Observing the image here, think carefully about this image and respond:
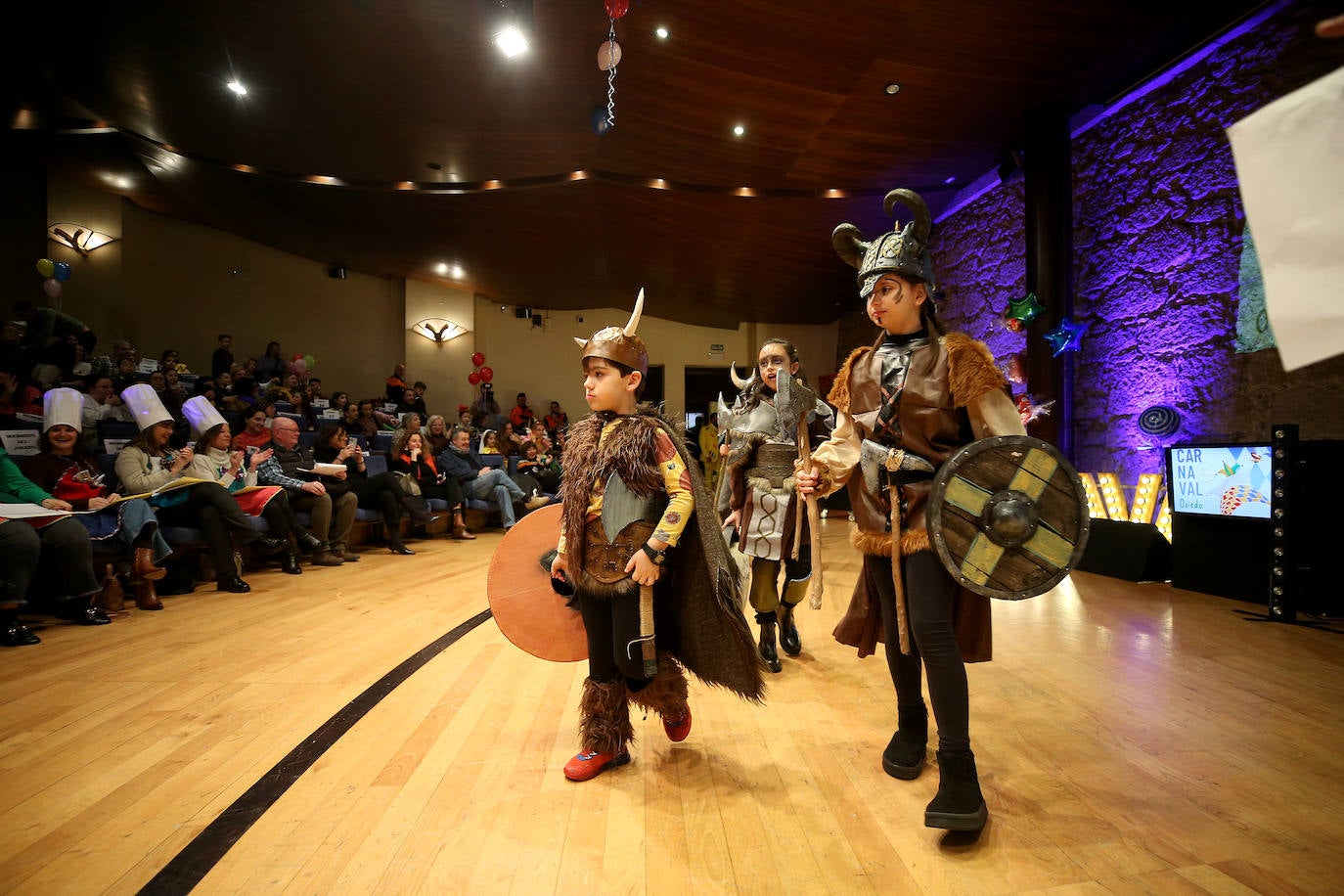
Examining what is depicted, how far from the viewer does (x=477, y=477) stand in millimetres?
8336

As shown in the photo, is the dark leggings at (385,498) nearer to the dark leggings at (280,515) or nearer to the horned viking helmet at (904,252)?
the dark leggings at (280,515)

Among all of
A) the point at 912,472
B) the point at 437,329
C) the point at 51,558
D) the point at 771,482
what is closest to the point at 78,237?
the point at 437,329

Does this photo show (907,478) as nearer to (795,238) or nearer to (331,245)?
(795,238)

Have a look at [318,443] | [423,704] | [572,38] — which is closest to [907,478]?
[423,704]

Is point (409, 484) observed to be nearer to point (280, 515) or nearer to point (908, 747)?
point (280, 515)

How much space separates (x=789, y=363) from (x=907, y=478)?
1429 mm

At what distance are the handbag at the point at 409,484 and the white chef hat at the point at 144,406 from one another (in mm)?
2504

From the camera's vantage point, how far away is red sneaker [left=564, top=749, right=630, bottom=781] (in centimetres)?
197

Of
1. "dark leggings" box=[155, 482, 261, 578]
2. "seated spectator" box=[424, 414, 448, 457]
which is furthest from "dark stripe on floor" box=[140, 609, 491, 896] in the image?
"seated spectator" box=[424, 414, 448, 457]

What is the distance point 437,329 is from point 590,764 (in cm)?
1270

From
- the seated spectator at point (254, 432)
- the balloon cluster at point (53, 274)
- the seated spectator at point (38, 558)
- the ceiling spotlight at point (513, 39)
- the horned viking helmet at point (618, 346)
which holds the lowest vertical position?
the seated spectator at point (38, 558)

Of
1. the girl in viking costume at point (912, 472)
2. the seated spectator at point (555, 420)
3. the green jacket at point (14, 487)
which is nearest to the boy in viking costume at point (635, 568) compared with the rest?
the girl in viking costume at point (912, 472)

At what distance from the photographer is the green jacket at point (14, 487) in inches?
143

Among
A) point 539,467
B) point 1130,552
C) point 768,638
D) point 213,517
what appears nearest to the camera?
point 768,638
